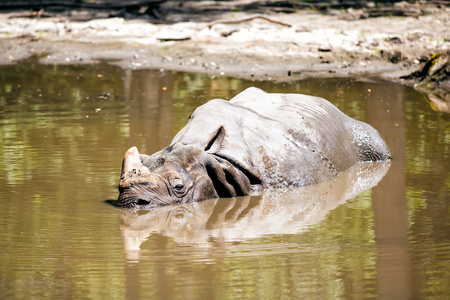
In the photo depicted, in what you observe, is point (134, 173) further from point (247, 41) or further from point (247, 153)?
point (247, 41)

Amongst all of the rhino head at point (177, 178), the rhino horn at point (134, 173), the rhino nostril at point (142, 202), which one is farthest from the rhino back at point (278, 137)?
the rhino nostril at point (142, 202)

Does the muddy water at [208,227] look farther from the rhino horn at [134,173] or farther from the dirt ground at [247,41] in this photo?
the dirt ground at [247,41]

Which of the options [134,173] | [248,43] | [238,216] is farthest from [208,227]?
[248,43]

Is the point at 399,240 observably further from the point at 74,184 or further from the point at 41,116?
the point at 41,116

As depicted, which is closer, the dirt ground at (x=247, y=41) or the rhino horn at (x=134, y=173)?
the rhino horn at (x=134, y=173)

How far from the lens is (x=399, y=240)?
5801 mm

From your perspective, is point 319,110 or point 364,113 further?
point 364,113

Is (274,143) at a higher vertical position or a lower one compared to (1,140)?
higher

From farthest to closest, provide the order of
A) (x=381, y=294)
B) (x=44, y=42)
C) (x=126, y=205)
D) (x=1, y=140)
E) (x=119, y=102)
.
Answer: (x=44, y=42)
(x=119, y=102)
(x=1, y=140)
(x=126, y=205)
(x=381, y=294)

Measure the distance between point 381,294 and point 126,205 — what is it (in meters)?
2.69

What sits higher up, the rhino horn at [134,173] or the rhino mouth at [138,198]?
the rhino horn at [134,173]

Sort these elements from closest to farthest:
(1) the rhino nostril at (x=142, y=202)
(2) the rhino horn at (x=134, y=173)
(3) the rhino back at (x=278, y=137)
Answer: (2) the rhino horn at (x=134, y=173) → (1) the rhino nostril at (x=142, y=202) → (3) the rhino back at (x=278, y=137)

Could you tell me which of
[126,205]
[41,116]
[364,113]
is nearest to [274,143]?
[126,205]

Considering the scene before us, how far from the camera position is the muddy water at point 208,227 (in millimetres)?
4898
